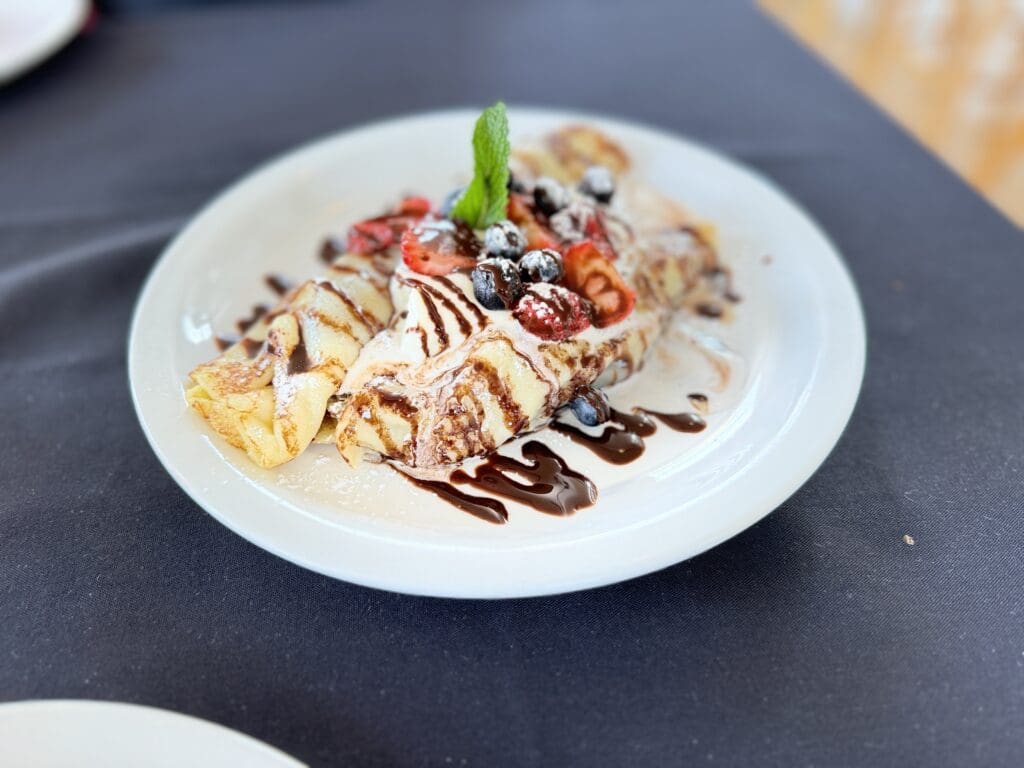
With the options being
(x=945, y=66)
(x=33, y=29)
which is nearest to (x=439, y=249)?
(x=33, y=29)

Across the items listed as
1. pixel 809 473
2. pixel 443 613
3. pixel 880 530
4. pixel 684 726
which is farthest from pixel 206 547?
pixel 880 530

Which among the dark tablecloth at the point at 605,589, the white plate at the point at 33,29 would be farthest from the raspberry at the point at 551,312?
the white plate at the point at 33,29

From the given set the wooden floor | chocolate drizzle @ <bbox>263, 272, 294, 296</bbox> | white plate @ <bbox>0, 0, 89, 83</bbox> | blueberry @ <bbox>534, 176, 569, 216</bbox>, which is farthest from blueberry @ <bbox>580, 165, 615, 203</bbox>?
white plate @ <bbox>0, 0, 89, 83</bbox>

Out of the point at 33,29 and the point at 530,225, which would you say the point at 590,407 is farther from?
the point at 33,29

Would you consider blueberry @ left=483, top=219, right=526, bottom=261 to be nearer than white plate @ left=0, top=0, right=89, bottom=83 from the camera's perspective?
Yes

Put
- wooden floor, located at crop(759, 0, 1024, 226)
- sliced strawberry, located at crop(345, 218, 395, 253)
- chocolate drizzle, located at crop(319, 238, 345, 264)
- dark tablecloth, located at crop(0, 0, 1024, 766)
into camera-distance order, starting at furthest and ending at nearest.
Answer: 1. wooden floor, located at crop(759, 0, 1024, 226)
2. chocolate drizzle, located at crop(319, 238, 345, 264)
3. sliced strawberry, located at crop(345, 218, 395, 253)
4. dark tablecloth, located at crop(0, 0, 1024, 766)

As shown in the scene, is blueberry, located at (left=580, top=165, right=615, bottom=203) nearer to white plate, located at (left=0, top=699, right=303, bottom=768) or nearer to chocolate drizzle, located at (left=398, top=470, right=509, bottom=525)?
chocolate drizzle, located at (left=398, top=470, right=509, bottom=525)

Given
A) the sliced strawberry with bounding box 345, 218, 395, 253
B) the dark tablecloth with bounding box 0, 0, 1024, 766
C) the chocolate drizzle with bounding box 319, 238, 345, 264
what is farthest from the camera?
the chocolate drizzle with bounding box 319, 238, 345, 264
